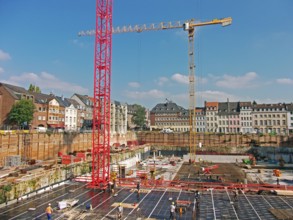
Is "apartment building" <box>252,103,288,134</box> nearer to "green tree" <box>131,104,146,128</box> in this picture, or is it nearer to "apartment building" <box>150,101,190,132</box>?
→ "apartment building" <box>150,101,190,132</box>

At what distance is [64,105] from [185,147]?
40.2m

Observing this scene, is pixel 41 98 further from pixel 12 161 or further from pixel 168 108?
pixel 168 108

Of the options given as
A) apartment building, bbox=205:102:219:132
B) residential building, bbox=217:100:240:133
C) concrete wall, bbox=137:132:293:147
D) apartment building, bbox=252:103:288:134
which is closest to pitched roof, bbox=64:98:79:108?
concrete wall, bbox=137:132:293:147

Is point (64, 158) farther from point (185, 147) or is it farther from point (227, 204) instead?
point (185, 147)

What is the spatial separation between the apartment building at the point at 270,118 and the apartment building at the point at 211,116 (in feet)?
51.3

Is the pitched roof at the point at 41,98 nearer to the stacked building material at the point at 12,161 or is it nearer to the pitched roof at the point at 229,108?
the stacked building material at the point at 12,161

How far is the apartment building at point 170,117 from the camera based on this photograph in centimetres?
12638

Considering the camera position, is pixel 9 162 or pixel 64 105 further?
pixel 64 105

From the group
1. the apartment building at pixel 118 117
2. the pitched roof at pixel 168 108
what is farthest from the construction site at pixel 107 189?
the pitched roof at pixel 168 108

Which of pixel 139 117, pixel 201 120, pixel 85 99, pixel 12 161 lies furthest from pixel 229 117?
pixel 12 161

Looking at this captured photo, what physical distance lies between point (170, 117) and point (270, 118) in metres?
44.7

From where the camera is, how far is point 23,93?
224 feet

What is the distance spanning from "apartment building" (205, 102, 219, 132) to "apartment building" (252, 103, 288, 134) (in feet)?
51.3

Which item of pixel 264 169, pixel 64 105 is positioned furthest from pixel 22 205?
pixel 64 105
